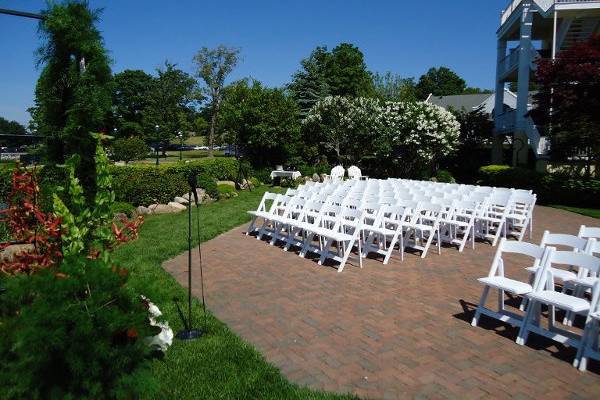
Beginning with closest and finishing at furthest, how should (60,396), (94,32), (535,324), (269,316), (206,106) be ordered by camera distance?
1. (60,396)
2. (535,324)
3. (269,316)
4. (94,32)
5. (206,106)

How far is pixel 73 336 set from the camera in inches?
118

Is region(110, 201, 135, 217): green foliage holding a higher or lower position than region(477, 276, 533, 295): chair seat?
Answer: lower

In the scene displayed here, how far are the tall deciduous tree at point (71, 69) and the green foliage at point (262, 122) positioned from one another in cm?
1317

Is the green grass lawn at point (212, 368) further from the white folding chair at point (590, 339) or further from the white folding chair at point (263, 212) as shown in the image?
the white folding chair at point (263, 212)

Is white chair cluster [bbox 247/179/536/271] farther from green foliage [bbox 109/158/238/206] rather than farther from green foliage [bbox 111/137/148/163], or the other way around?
green foliage [bbox 111/137/148/163]

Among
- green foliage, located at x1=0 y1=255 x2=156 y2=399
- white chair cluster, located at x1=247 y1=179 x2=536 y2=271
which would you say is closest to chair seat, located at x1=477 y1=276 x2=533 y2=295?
white chair cluster, located at x1=247 y1=179 x2=536 y2=271

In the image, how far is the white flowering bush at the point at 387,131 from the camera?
2333cm

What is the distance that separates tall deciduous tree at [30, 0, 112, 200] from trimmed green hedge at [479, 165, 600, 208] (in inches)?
612

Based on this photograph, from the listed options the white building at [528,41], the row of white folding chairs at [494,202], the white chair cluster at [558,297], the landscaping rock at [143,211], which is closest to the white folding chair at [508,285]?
the white chair cluster at [558,297]

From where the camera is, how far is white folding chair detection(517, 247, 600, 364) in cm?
450

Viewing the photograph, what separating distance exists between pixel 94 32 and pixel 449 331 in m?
8.64

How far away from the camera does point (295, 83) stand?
33.2 meters

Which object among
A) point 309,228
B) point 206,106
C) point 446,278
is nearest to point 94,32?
point 309,228

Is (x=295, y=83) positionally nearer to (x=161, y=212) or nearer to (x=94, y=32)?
(x=161, y=212)
